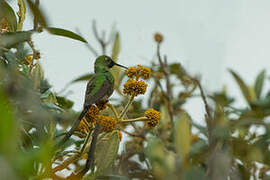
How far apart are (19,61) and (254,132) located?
35.0 inches

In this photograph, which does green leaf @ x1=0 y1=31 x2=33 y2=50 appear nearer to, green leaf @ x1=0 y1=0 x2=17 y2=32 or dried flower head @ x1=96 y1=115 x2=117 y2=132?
green leaf @ x1=0 y1=0 x2=17 y2=32

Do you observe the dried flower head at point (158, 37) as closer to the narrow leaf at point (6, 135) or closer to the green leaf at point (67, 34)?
the green leaf at point (67, 34)

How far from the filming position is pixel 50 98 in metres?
0.70

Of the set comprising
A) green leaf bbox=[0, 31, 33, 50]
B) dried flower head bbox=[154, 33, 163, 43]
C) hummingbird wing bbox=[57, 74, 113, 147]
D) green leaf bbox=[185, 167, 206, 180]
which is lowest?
green leaf bbox=[185, 167, 206, 180]

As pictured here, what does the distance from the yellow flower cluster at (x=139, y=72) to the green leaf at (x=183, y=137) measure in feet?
0.74

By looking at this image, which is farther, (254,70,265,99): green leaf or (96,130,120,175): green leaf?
(254,70,265,99): green leaf

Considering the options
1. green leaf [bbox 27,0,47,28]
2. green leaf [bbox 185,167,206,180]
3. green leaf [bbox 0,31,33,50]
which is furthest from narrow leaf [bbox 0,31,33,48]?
green leaf [bbox 185,167,206,180]

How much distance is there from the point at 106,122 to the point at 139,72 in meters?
0.15

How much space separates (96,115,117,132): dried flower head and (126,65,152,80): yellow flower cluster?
121 mm

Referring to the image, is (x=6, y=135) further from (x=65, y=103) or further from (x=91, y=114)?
(x=65, y=103)

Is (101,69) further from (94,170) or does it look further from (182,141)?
(182,141)

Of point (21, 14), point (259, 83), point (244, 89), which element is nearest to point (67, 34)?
point (21, 14)

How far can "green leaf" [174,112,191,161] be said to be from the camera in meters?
0.46

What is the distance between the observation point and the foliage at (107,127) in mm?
350
